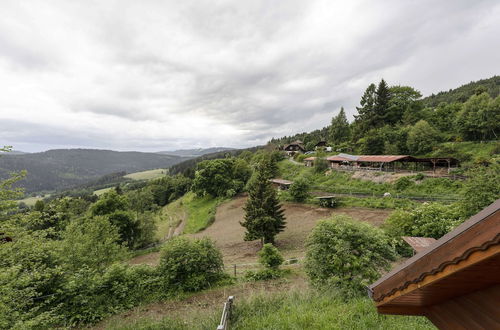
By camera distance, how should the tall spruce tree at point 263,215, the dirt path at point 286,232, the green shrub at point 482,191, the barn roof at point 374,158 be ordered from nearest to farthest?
the green shrub at point 482,191 → the dirt path at point 286,232 → the tall spruce tree at point 263,215 → the barn roof at point 374,158

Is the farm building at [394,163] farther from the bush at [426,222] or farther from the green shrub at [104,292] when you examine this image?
the green shrub at [104,292]

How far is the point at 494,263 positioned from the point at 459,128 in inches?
2012

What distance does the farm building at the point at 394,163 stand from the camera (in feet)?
100

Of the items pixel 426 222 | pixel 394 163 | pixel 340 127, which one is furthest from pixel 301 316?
pixel 340 127

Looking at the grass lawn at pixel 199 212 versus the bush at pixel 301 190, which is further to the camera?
the grass lawn at pixel 199 212

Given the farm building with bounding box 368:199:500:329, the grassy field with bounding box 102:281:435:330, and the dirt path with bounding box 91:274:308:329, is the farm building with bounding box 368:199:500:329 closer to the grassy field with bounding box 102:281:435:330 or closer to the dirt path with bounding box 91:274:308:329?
the grassy field with bounding box 102:281:435:330

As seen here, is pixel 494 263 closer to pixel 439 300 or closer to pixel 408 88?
pixel 439 300

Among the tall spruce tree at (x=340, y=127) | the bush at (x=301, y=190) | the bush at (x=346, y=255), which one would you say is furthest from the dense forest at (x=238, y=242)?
the tall spruce tree at (x=340, y=127)

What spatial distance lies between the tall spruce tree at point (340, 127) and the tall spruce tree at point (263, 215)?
44520 mm

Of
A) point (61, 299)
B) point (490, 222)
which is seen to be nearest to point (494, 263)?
point (490, 222)

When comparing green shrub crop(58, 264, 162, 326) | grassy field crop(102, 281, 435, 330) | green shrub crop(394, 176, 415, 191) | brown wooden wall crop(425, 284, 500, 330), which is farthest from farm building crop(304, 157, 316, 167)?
brown wooden wall crop(425, 284, 500, 330)

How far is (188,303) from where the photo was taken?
10672 millimetres

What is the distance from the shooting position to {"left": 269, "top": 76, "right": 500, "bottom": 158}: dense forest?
34.8m

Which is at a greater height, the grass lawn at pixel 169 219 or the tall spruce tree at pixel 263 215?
the tall spruce tree at pixel 263 215
